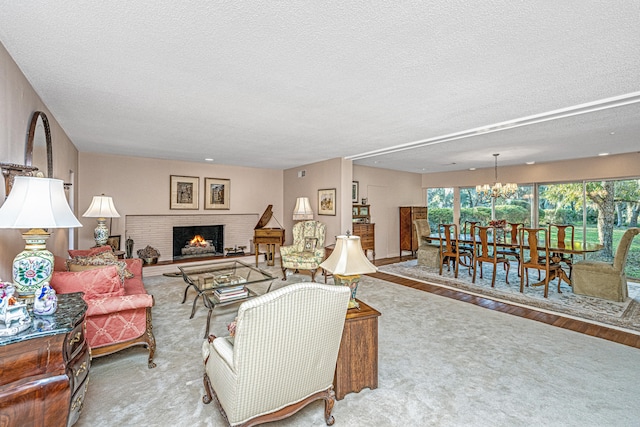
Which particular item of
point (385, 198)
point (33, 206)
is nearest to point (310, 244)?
point (385, 198)

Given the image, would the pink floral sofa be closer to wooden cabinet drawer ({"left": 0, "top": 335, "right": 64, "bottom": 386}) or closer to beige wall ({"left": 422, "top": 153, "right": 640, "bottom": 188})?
wooden cabinet drawer ({"left": 0, "top": 335, "right": 64, "bottom": 386})

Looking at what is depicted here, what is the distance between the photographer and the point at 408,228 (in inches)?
303

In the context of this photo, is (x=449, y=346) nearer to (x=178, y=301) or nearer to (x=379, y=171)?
(x=178, y=301)

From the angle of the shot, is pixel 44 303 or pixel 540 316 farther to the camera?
pixel 540 316

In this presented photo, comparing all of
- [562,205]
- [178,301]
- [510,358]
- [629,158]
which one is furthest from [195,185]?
[629,158]

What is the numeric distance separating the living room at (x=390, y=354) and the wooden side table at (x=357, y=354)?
0.30 ft

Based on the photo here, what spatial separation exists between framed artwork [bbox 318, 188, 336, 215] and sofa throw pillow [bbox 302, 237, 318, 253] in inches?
26.3

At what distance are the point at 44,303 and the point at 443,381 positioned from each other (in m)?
2.61

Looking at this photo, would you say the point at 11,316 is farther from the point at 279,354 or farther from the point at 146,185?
the point at 146,185

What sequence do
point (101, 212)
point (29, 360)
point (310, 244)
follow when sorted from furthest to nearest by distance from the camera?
point (310, 244) < point (101, 212) < point (29, 360)

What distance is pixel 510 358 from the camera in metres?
2.52

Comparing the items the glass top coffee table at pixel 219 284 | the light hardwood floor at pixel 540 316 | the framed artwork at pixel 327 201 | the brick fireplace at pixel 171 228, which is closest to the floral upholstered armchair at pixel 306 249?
the framed artwork at pixel 327 201

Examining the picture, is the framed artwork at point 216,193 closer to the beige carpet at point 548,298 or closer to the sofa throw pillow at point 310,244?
the sofa throw pillow at point 310,244

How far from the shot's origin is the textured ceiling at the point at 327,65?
4.94 ft
